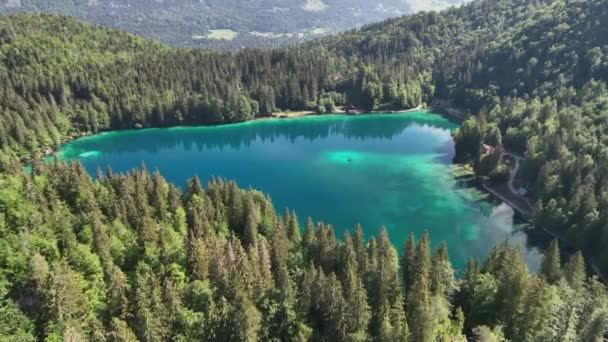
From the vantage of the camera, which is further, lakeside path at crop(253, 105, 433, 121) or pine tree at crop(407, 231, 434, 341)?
lakeside path at crop(253, 105, 433, 121)

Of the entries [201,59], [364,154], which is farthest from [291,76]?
[364,154]

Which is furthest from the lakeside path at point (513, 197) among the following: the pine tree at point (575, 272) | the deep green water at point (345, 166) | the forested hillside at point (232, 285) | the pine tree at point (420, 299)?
the pine tree at point (420, 299)

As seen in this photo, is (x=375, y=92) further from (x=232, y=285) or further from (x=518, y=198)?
(x=232, y=285)

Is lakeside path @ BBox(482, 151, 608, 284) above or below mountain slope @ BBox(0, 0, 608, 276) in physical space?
below

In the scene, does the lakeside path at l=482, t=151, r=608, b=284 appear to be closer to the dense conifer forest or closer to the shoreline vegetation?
the shoreline vegetation

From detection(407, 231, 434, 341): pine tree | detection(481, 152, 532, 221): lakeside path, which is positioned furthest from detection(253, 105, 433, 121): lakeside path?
detection(407, 231, 434, 341): pine tree
